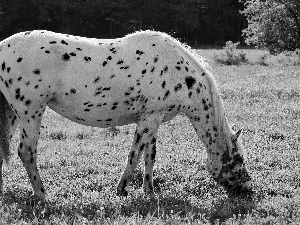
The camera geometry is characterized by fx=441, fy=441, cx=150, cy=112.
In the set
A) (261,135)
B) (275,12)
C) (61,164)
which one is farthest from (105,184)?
(275,12)

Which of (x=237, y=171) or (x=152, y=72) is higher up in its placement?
(x=152, y=72)

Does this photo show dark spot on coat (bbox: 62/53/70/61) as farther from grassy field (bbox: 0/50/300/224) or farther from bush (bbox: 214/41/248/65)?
bush (bbox: 214/41/248/65)

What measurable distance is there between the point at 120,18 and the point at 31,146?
6862 cm

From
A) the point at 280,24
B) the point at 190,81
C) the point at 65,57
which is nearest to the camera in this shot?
the point at 65,57

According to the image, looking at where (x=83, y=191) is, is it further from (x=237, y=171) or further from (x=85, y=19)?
(x=85, y=19)

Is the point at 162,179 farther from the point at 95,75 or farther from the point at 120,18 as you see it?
the point at 120,18

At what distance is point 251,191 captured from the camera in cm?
705

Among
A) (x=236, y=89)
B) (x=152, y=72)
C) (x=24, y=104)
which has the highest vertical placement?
(x=152, y=72)

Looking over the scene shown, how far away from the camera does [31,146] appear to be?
6621mm

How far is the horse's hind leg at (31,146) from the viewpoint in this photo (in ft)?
21.5

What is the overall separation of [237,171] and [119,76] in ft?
8.01

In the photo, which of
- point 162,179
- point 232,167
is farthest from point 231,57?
point 232,167

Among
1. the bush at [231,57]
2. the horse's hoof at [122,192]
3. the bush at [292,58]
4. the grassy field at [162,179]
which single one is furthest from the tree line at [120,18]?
the horse's hoof at [122,192]

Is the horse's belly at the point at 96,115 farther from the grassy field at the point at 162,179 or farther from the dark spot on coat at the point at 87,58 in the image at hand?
the grassy field at the point at 162,179
